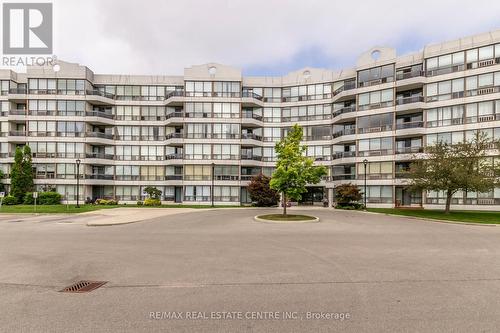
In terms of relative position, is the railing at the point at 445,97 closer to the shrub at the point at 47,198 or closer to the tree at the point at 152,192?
the tree at the point at 152,192

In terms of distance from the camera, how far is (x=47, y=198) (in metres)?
39.2

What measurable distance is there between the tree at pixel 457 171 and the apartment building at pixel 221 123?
857 centimetres

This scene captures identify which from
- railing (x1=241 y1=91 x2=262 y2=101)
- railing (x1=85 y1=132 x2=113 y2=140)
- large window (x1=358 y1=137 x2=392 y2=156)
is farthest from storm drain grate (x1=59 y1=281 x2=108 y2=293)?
railing (x1=85 y1=132 x2=113 y2=140)

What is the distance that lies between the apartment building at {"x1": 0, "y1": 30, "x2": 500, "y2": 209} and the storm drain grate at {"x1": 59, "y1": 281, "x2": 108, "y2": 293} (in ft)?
112

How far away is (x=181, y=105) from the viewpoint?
4697cm

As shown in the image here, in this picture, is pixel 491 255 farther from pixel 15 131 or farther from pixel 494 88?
pixel 15 131

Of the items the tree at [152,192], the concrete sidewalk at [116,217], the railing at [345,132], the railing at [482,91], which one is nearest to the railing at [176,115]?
the tree at [152,192]

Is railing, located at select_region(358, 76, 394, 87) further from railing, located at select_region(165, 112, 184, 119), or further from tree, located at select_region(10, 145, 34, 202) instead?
tree, located at select_region(10, 145, 34, 202)

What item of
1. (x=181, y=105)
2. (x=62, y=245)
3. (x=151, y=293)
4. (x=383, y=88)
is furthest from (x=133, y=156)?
(x=151, y=293)

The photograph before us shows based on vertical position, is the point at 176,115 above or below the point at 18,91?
below

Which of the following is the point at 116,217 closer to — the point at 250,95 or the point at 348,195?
the point at 348,195

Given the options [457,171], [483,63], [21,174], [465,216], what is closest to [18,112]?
[21,174]

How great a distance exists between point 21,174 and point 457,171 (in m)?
53.5

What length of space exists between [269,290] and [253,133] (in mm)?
41162
